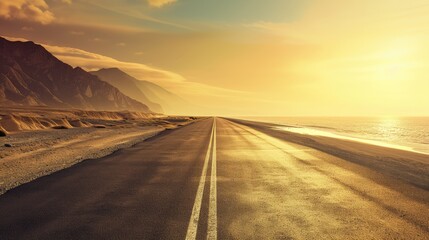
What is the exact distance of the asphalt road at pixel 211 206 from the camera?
5102 mm

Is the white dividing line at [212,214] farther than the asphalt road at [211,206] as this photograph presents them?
No

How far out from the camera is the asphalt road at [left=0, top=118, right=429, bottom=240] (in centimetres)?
510

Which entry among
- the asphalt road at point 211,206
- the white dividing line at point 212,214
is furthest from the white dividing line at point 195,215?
A: the white dividing line at point 212,214

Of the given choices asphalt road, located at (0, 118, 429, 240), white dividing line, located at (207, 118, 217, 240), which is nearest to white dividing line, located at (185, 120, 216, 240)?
asphalt road, located at (0, 118, 429, 240)

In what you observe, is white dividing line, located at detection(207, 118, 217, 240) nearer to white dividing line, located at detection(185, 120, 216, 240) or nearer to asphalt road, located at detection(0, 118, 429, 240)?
asphalt road, located at detection(0, 118, 429, 240)

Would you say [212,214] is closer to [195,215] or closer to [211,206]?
[195,215]

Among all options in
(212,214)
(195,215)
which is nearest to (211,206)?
(212,214)

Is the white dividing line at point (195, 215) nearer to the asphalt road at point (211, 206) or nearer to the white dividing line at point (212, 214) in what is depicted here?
the asphalt road at point (211, 206)

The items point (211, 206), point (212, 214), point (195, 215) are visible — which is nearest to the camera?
point (195, 215)

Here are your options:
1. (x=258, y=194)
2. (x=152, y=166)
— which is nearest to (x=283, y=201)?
(x=258, y=194)

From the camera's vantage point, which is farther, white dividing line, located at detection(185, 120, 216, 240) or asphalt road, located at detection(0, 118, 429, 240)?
asphalt road, located at detection(0, 118, 429, 240)

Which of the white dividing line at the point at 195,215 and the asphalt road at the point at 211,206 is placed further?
the asphalt road at the point at 211,206

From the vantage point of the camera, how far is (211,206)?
6539 mm

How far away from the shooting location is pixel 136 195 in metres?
7.51
